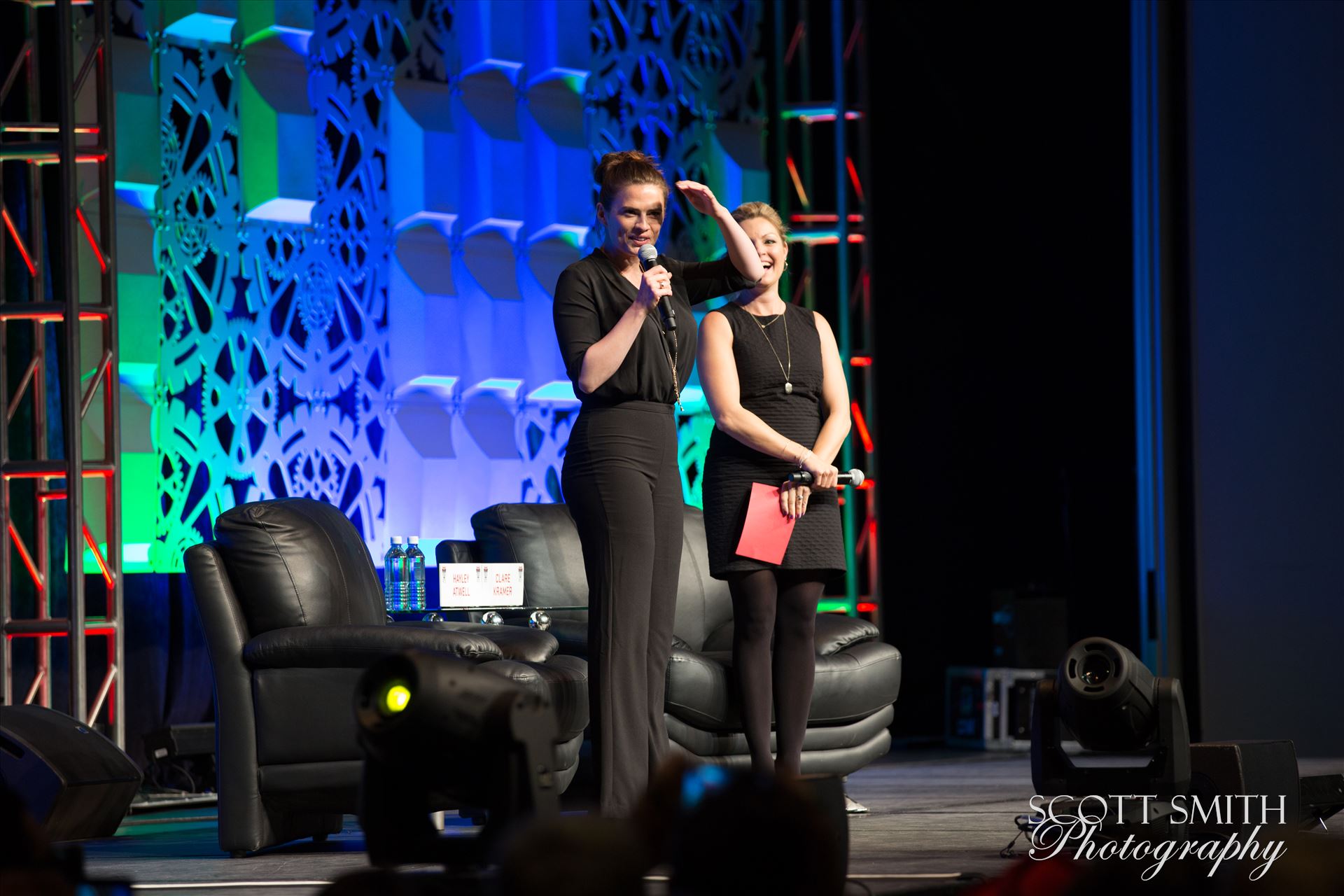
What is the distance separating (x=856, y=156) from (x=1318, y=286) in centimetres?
185

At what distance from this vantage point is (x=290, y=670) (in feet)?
9.93

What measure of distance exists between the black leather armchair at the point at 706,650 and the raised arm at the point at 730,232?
1.02 metres

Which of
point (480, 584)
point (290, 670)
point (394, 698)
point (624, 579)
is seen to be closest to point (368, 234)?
point (480, 584)

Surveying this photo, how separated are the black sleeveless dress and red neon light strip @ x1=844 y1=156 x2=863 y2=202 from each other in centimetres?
270

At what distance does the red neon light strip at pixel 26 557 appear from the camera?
14.5 feet

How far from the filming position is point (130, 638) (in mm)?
4762

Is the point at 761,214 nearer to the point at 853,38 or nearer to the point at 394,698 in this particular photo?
the point at 394,698

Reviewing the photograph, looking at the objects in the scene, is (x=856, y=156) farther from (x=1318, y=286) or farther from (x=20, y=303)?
(x=20, y=303)

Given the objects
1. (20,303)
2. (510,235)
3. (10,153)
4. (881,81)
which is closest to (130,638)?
(20,303)

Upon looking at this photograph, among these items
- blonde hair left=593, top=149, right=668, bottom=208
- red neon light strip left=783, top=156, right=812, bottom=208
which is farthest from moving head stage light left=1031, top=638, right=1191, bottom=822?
red neon light strip left=783, top=156, right=812, bottom=208

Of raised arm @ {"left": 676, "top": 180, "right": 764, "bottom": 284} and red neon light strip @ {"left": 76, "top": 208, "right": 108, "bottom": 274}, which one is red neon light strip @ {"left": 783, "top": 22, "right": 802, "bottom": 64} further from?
raised arm @ {"left": 676, "top": 180, "right": 764, "bottom": 284}

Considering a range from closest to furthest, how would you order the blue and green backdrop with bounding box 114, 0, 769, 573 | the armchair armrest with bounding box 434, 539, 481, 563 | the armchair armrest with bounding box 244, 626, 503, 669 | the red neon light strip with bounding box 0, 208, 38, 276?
the armchair armrest with bounding box 244, 626, 503, 669, the armchair armrest with bounding box 434, 539, 481, 563, the red neon light strip with bounding box 0, 208, 38, 276, the blue and green backdrop with bounding box 114, 0, 769, 573

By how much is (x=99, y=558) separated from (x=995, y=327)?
3706mm

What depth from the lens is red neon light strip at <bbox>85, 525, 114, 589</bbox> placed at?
438 centimetres
